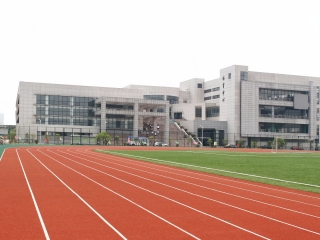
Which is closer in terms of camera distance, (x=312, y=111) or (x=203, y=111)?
(x=312, y=111)

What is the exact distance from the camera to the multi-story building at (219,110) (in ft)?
274

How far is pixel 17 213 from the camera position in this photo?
10469mm

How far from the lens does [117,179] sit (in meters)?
18.9

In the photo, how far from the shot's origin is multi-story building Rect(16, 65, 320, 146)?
8356 cm

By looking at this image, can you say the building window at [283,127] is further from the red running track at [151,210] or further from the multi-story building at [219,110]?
the red running track at [151,210]

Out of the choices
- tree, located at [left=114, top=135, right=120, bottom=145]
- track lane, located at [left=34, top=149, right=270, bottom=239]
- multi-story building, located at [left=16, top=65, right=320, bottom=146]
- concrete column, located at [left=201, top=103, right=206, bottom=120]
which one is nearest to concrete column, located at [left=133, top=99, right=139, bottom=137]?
multi-story building, located at [left=16, top=65, right=320, bottom=146]

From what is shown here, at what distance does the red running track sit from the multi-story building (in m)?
66.6

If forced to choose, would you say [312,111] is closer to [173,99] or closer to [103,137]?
[173,99]

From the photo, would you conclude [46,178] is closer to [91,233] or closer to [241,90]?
[91,233]

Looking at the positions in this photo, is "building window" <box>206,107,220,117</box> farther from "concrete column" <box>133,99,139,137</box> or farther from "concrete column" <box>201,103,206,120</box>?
"concrete column" <box>133,99,139,137</box>

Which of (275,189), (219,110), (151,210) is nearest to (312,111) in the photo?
(219,110)

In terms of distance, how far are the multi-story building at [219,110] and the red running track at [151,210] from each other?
66.6 meters

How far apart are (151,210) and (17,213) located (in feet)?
11.5

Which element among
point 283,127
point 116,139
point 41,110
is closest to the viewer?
point 116,139
